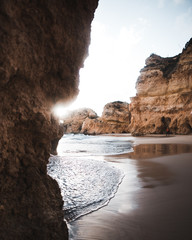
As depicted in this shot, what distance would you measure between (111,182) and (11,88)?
298 centimetres

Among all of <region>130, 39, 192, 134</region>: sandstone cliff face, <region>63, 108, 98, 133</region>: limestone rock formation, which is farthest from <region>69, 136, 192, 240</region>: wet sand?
<region>63, 108, 98, 133</region>: limestone rock formation

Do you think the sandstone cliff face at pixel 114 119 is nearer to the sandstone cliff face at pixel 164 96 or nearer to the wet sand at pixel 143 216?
the sandstone cliff face at pixel 164 96

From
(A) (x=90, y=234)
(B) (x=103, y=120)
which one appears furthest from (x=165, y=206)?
(B) (x=103, y=120)

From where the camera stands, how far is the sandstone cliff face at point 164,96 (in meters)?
23.0

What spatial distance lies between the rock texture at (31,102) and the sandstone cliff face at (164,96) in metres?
23.6

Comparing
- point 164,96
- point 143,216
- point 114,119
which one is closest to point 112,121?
point 114,119

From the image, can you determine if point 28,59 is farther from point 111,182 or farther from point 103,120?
point 103,120

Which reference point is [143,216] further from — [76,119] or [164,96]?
[76,119]

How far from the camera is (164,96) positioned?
86.4 ft

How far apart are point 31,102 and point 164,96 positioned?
91.3 ft

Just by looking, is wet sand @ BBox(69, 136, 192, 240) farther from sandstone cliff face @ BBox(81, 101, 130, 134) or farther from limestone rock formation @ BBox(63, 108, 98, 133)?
limestone rock formation @ BBox(63, 108, 98, 133)

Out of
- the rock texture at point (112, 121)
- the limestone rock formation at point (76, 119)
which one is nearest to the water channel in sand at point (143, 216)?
the rock texture at point (112, 121)

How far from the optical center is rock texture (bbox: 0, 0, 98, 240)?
1280 mm

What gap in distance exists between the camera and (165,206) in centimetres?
227
